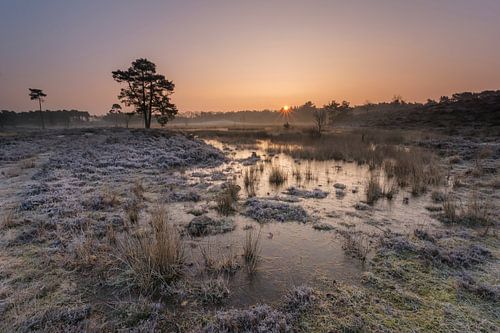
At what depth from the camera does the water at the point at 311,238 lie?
4.54 metres

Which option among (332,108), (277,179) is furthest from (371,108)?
(277,179)

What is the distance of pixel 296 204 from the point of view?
29.4 ft

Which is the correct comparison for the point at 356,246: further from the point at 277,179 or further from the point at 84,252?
the point at 277,179

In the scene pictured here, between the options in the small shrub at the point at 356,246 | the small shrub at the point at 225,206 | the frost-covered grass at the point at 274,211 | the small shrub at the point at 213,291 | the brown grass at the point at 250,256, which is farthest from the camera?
the small shrub at the point at 225,206

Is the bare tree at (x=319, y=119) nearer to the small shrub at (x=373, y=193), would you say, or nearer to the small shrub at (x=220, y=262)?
the small shrub at (x=373, y=193)

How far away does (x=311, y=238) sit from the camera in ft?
20.9

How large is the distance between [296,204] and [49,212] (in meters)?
7.43

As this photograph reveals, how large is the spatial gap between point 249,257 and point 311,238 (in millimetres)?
1877

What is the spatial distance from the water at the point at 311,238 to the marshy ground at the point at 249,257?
0.03 metres

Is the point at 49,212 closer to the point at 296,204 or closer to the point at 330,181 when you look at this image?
the point at 296,204

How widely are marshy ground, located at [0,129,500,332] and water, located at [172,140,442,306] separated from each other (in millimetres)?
34

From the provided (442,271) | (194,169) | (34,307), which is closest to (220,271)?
(34,307)

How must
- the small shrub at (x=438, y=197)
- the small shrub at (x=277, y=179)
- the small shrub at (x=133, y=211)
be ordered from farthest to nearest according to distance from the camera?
1. the small shrub at (x=277, y=179)
2. the small shrub at (x=438, y=197)
3. the small shrub at (x=133, y=211)

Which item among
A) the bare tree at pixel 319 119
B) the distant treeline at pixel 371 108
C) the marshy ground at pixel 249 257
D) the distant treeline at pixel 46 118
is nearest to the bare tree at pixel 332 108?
the distant treeline at pixel 371 108
